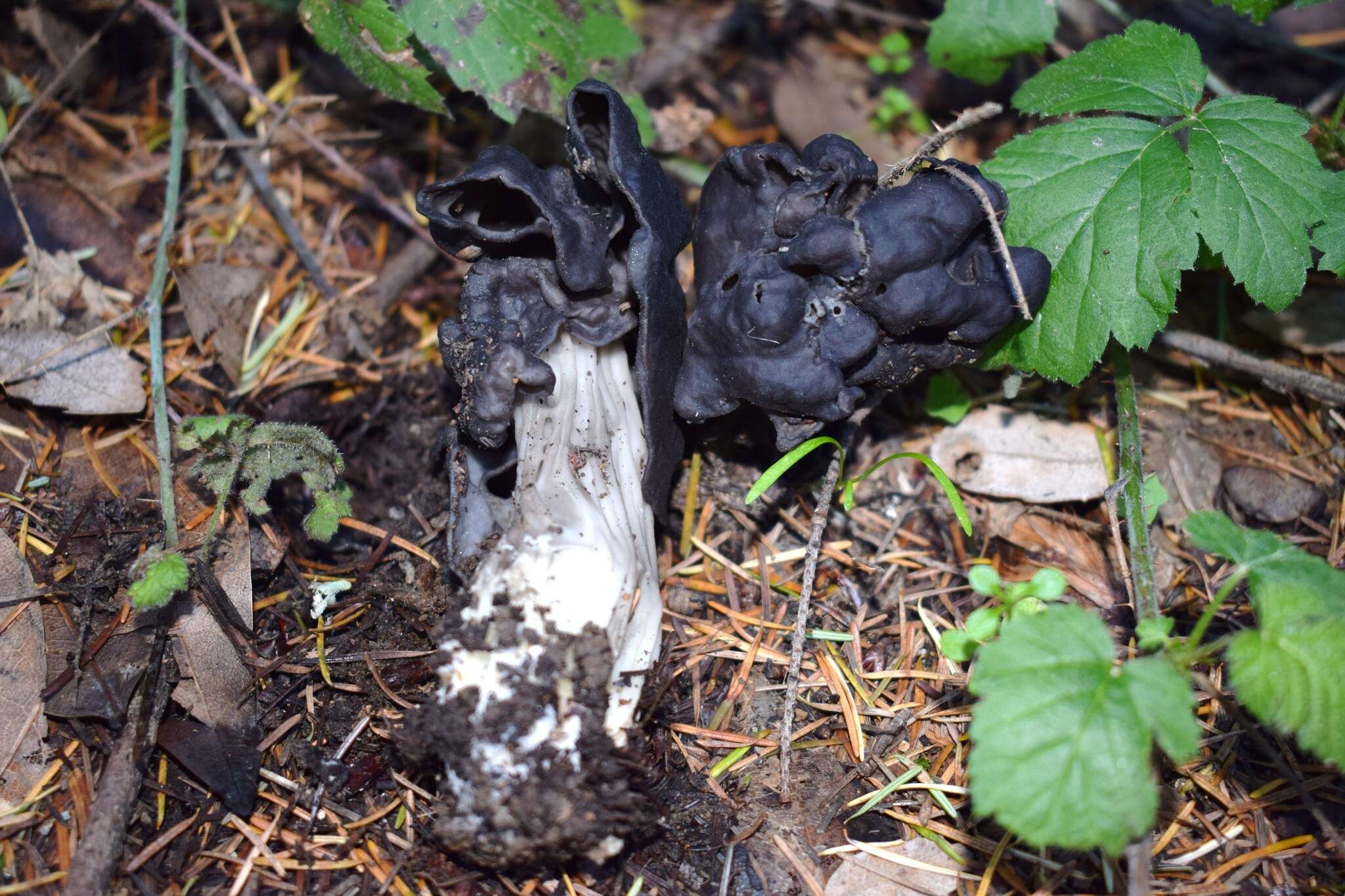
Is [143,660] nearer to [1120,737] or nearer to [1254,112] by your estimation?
[1120,737]

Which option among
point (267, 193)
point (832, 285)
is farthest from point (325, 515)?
point (832, 285)

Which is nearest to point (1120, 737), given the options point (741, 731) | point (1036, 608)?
point (1036, 608)

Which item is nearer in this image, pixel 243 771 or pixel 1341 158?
pixel 243 771

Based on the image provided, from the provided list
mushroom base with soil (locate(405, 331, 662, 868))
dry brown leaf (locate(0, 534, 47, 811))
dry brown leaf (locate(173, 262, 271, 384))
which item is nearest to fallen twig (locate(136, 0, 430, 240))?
dry brown leaf (locate(173, 262, 271, 384))

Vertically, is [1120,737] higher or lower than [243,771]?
higher

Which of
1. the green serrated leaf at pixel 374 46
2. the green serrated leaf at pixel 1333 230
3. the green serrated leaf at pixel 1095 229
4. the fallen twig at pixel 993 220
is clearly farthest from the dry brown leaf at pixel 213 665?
the green serrated leaf at pixel 1333 230

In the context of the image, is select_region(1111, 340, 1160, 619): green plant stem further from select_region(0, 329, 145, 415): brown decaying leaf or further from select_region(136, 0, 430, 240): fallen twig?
select_region(0, 329, 145, 415): brown decaying leaf

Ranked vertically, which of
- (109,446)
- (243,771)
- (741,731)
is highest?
(109,446)
